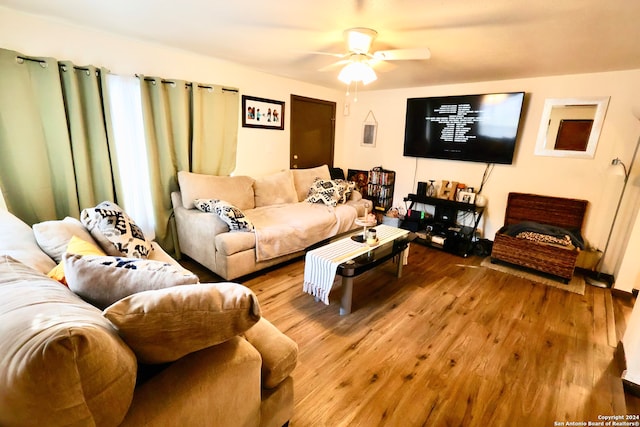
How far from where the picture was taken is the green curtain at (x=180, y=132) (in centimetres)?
288

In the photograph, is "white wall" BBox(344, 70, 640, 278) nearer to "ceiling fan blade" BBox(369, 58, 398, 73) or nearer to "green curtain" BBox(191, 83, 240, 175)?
"ceiling fan blade" BBox(369, 58, 398, 73)

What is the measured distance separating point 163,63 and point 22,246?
86.0 inches

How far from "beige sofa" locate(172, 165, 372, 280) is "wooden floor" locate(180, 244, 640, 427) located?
0.90ft

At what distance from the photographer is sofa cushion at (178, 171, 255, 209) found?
119 inches

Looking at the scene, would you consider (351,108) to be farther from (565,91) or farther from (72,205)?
(72,205)

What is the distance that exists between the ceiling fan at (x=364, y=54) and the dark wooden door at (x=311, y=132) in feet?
6.07

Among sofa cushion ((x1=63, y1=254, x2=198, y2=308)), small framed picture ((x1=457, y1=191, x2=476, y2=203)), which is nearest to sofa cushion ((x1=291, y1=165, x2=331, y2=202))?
small framed picture ((x1=457, y1=191, x2=476, y2=203))

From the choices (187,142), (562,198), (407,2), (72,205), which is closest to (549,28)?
(407,2)

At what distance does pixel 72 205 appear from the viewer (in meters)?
2.47

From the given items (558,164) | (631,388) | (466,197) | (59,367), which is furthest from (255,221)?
(558,164)

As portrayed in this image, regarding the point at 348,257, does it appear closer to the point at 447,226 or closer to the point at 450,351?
the point at 450,351

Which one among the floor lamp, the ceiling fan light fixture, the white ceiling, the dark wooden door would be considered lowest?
the floor lamp

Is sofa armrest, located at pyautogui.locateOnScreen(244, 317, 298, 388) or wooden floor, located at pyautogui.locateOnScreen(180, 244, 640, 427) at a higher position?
sofa armrest, located at pyautogui.locateOnScreen(244, 317, 298, 388)

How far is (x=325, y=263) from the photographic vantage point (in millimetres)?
2277
